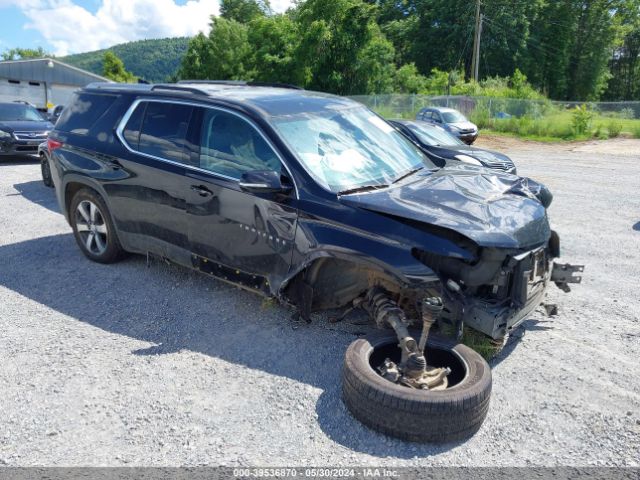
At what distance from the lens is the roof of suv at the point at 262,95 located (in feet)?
15.6

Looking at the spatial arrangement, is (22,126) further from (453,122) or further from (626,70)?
(626,70)

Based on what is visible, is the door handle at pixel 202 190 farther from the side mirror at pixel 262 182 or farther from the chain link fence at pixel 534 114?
the chain link fence at pixel 534 114

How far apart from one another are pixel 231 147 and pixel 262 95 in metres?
0.71

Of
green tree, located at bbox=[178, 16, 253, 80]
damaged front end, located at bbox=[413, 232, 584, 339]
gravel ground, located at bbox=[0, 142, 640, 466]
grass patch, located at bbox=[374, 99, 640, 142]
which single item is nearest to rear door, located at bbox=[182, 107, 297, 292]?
gravel ground, located at bbox=[0, 142, 640, 466]

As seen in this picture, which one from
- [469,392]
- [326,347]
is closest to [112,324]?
[326,347]

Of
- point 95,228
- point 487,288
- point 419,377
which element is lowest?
point 419,377

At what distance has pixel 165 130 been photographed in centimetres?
509

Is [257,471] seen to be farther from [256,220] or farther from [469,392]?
[256,220]

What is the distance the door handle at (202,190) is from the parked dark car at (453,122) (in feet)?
58.4

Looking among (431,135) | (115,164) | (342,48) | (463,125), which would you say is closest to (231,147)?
(115,164)

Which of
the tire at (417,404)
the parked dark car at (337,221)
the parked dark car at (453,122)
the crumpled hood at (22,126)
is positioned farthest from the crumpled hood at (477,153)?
the parked dark car at (453,122)

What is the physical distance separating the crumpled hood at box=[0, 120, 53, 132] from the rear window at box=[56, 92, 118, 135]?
8566 mm

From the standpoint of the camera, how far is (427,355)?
12.6 ft

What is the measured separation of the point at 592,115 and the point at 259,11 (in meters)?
54.7
